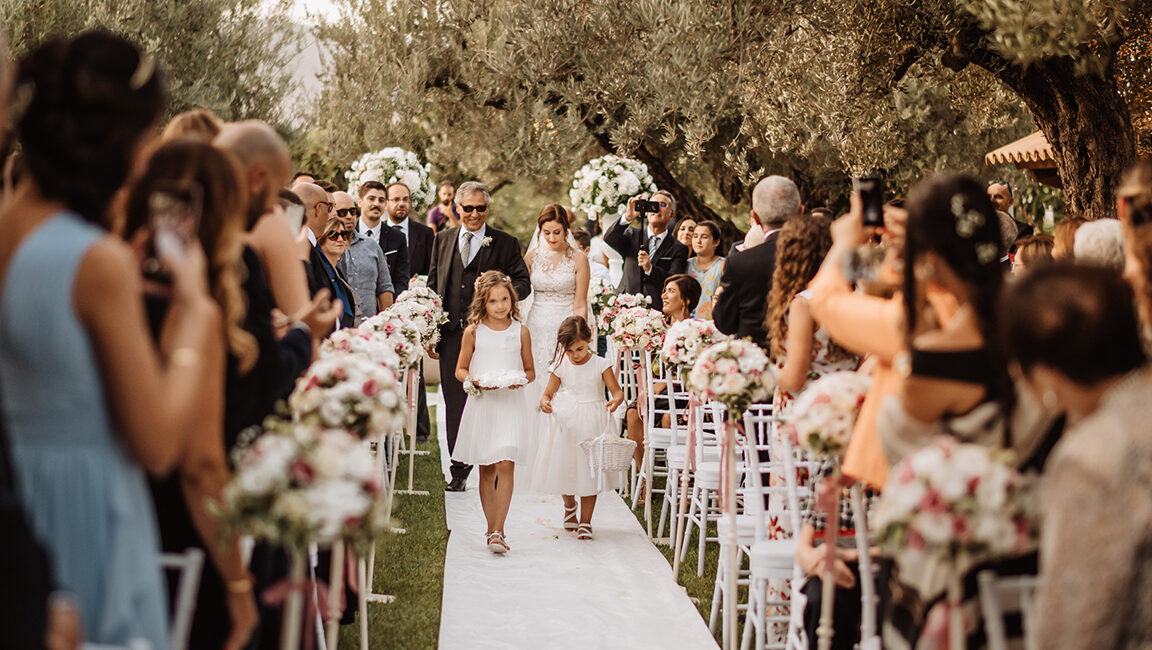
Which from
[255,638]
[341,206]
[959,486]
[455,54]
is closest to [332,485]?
[255,638]

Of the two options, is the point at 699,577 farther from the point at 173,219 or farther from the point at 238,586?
the point at 173,219

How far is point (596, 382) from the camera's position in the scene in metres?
8.05

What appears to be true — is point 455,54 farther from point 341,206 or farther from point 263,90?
point 341,206

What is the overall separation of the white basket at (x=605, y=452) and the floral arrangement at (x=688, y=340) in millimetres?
1421

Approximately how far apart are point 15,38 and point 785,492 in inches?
401

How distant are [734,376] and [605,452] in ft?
9.63

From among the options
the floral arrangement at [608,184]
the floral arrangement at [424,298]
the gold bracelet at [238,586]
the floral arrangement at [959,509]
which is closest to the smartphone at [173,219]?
the gold bracelet at [238,586]

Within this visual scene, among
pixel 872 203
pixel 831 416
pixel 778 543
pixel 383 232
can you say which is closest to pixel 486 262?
pixel 383 232

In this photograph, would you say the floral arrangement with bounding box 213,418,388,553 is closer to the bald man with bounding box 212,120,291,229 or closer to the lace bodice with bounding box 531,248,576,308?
the bald man with bounding box 212,120,291,229

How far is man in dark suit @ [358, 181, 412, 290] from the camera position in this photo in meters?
9.46

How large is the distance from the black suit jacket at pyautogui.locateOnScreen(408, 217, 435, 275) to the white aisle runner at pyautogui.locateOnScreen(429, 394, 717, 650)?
2718mm

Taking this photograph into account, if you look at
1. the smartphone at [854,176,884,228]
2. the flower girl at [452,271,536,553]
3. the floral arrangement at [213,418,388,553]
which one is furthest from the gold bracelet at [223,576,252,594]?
the flower girl at [452,271,536,553]

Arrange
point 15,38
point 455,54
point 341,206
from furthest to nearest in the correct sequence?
1. point 455,54
2. point 15,38
3. point 341,206

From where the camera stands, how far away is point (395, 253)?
9750 millimetres
